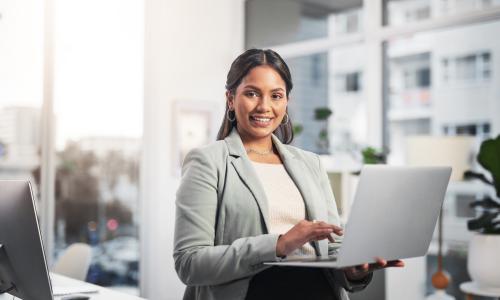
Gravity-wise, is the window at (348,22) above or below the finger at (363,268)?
above

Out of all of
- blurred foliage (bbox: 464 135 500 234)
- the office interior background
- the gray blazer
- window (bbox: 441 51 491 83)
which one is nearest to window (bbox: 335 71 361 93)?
the office interior background

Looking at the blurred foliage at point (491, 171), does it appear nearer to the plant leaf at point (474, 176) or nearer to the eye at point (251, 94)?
the plant leaf at point (474, 176)

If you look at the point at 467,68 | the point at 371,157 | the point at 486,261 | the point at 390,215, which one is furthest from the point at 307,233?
the point at 467,68

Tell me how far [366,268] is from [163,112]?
364 centimetres

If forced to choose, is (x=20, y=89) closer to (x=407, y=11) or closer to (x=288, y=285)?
(x=407, y=11)

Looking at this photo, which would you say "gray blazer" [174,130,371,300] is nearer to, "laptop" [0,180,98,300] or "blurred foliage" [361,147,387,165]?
"laptop" [0,180,98,300]

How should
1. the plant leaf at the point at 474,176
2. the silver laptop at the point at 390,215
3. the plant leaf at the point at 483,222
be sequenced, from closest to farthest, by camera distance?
the silver laptop at the point at 390,215 < the plant leaf at the point at 483,222 < the plant leaf at the point at 474,176

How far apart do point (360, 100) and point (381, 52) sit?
1.34ft

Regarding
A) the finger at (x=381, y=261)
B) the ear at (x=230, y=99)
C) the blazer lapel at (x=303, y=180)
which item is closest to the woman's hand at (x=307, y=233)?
the finger at (x=381, y=261)

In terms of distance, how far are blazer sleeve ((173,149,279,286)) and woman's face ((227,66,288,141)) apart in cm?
17

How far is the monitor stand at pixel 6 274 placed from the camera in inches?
60.2

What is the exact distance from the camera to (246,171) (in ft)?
5.35

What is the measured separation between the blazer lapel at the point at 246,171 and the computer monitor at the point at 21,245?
545 mm

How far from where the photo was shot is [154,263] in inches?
193
